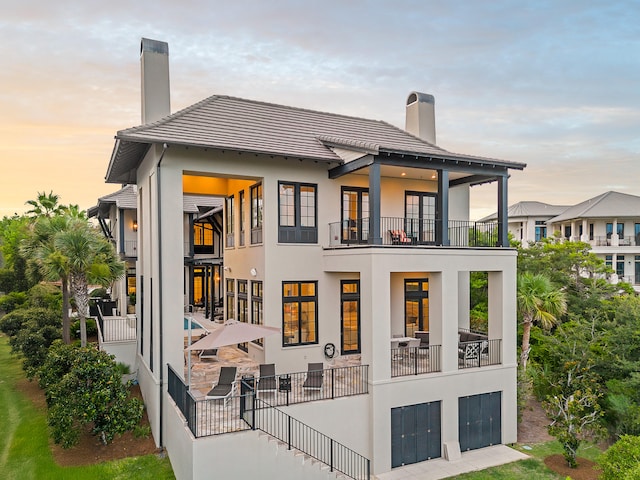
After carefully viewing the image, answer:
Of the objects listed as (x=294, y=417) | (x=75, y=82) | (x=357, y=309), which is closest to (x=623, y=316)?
(x=357, y=309)

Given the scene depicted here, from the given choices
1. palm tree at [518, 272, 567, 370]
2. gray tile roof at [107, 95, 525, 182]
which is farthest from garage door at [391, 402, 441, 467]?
gray tile roof at [107, 95, 525, 182]

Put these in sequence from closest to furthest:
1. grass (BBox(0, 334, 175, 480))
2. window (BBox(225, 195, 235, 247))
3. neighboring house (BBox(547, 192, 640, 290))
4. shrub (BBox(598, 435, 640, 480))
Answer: shrub (BBox(598, 435, 640, 480)) → grass (BBox(0, 334, 175, 480)) → window (BBox(225, 195, 235, 247)) → neighboring house (BBox(547, 192, 640, 290))

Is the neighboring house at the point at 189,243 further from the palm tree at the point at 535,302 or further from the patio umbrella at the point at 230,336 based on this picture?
the palm tree at the point at 535,302

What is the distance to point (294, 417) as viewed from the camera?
10.7 metres

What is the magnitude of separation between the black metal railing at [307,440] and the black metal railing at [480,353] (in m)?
4.83

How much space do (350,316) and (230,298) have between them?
18.6 feet

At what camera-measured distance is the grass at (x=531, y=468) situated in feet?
37.3

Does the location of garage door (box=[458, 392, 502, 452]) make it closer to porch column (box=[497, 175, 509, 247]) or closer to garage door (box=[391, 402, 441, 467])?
garage door (box=[391, 402, 441, 467])

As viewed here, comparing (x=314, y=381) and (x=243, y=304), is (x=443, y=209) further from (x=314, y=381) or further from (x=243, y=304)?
(x=243, y=304)

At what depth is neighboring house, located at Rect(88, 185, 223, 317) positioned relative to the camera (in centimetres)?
2464

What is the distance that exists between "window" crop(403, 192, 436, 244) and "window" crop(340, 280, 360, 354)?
314cm

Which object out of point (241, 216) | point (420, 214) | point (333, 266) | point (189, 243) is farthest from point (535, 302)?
point (189, 243)

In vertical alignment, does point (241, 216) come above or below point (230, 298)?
above

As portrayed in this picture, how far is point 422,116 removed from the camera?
62.4ft
